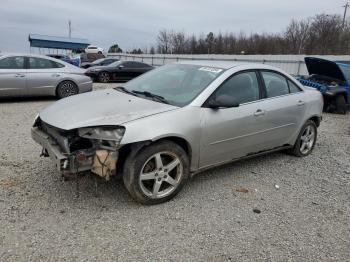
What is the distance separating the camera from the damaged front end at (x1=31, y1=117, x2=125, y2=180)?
11.7ft

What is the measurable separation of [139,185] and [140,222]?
1.28 feet

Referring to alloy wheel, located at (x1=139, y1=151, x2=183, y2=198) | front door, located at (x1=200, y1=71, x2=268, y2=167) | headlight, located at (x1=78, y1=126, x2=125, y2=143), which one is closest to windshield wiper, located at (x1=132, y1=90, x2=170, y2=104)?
front door, located at (x1=200, y1=71, x2=268, y2=167)

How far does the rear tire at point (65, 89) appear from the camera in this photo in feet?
35.6

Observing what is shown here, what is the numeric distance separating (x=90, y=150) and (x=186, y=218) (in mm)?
1214

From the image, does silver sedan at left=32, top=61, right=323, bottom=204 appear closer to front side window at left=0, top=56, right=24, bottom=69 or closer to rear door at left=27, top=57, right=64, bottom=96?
rear door at left=27, top=57, right=64, bottom=96

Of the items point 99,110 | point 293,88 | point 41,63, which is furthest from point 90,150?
point 41,63

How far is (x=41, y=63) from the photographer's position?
1048cm

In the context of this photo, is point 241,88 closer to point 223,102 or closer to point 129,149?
point 223,102

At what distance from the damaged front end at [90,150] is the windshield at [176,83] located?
0.96 meters

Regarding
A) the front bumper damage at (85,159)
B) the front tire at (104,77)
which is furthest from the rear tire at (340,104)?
the front tire at (104,77)

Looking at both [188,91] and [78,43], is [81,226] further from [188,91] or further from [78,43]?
[78,43]

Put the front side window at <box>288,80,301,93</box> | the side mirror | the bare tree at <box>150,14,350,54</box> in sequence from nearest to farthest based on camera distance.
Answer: the side mirror
the front side window at <box>288,80,301,93</box>
the bare tree at <box>150,14,350,54</box>

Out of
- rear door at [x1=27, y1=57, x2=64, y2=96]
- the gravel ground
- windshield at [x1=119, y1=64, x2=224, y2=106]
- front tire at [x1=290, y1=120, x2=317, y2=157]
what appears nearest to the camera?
the gravel ground

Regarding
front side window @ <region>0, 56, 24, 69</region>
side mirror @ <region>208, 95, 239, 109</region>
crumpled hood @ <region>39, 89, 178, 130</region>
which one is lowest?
crumpled hood @ <region>39, 89, 178, 130</region>
